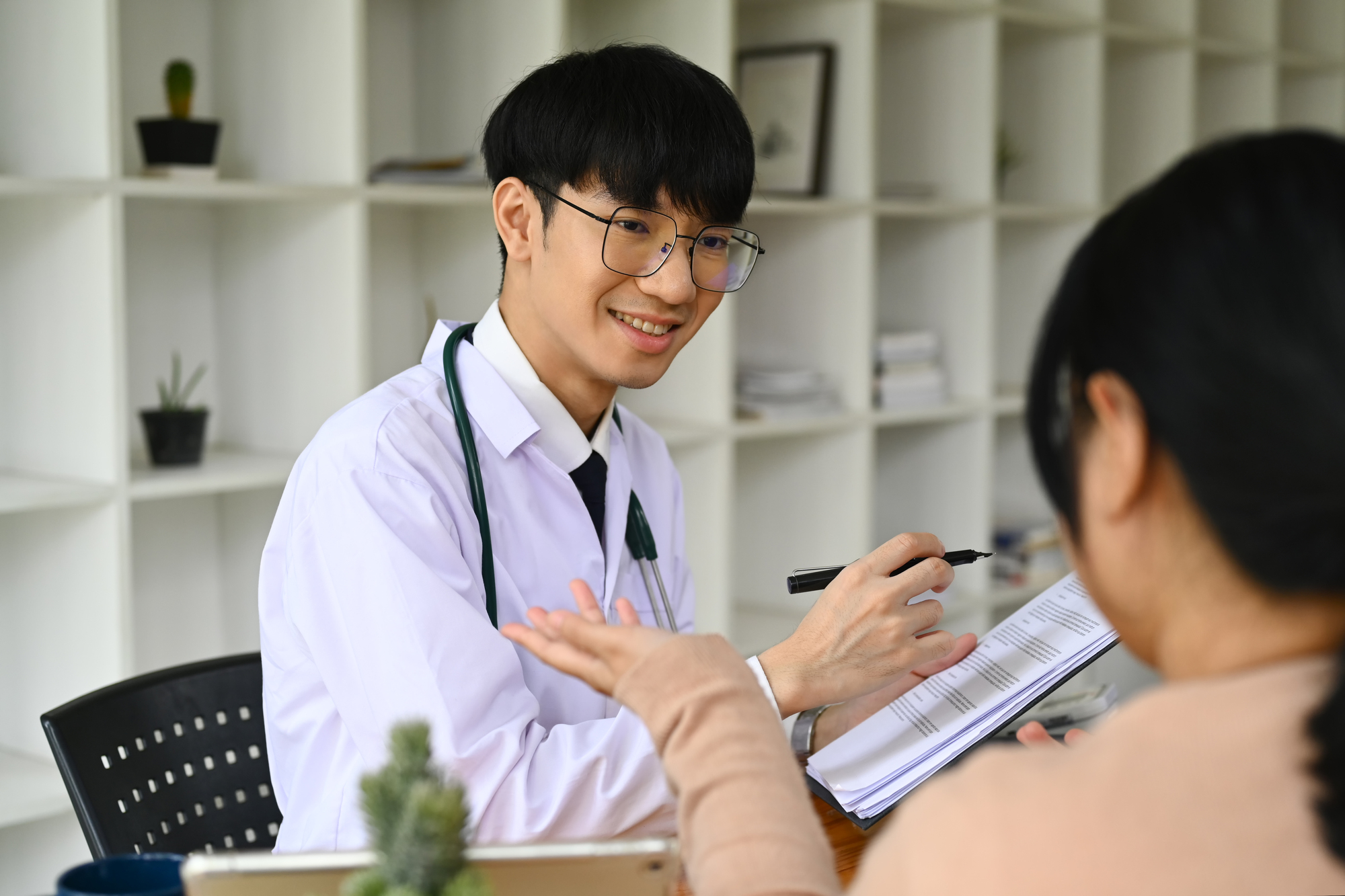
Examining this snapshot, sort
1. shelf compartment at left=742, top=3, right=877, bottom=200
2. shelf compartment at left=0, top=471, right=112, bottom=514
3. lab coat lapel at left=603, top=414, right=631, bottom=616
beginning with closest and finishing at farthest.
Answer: lab coat lapel at left=603, top=414, right=631, bottom=616, shelf compartment at left=0, top=471, right=112, bottom=514, shelf compartment at left=742, top=3, right=877, bottom=200

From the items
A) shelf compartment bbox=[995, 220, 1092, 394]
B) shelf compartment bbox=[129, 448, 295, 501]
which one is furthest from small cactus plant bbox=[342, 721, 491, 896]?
shelf compartment bbox=[995, 220, 1092, 394]

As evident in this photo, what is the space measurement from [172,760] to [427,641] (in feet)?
1.17

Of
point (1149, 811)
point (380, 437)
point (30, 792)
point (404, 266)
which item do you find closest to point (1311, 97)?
point (404, 266)

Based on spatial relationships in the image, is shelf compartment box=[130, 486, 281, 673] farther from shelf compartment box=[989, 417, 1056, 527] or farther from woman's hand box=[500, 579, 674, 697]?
shelf compartment box=[989, 417, 1056, 527]

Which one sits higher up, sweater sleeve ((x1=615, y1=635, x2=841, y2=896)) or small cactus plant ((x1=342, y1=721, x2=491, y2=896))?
small cactus plant ((x1=342, y1=721, x2=491, y2=896))

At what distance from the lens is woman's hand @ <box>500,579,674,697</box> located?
32.1 inches

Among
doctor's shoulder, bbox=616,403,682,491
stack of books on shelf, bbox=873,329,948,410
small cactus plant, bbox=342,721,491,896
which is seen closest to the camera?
small cactus plant, bbox=342,721,491,896

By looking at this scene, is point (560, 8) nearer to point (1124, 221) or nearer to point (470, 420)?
point (470, 420)

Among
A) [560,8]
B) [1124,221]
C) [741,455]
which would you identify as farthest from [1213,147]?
[741,455]

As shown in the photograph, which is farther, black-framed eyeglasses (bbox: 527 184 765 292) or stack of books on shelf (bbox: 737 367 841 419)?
stack of books on shelf (bbox: 737 367 841 419)

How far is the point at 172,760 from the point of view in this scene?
4.42ft

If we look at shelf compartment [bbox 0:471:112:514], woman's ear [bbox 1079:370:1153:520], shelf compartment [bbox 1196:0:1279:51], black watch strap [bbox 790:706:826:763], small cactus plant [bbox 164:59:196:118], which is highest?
shelf compartment [bbox 1196:0:1279:51]

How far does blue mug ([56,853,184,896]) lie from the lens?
25.5 inches

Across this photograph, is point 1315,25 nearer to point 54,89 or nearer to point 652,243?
point 652,243
